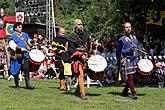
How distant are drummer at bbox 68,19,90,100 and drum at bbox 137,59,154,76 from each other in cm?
153

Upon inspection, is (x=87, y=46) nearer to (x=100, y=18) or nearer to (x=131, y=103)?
(x=131, y=103)

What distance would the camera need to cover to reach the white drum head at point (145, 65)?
11188 mm

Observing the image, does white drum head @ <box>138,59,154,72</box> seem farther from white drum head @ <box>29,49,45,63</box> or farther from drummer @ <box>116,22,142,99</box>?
white drum head @ <box>29,49,45,63</box>

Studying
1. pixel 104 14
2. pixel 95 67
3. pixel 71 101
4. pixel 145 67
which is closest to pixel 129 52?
pixel 145 67

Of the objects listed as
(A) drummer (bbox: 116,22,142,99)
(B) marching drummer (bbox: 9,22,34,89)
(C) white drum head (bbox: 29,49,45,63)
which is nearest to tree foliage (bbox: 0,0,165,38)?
(A) drummer (bbox: 116,22,142,99)

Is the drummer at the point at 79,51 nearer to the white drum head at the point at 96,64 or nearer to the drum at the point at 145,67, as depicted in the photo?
the white drum head at the point at 96,64

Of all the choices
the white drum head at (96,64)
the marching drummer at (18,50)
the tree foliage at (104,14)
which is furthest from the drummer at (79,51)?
the tree foliage at (104,14)

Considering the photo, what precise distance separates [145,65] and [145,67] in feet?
0.23

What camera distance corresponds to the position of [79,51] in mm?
10438

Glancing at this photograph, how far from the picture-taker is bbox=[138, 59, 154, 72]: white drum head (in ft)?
36.7

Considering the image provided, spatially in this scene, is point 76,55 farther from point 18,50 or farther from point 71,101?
point 18,50

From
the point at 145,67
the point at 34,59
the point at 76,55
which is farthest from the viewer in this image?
the point at 34,59

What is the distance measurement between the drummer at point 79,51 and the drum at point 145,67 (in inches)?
60.2

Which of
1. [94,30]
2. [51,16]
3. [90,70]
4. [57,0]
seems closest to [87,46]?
[90,70]
